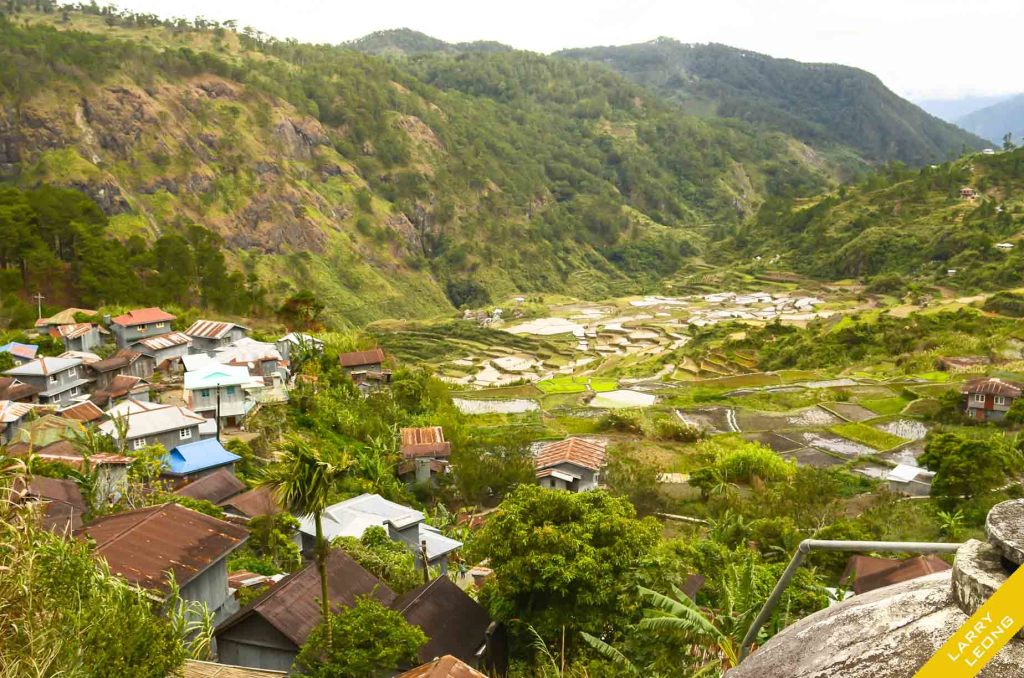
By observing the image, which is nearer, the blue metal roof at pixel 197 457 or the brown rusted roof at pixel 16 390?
the blue metal roof at pixel 197 457

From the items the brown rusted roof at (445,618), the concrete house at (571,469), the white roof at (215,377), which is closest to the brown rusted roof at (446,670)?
the brown rusted roof at (445,618)

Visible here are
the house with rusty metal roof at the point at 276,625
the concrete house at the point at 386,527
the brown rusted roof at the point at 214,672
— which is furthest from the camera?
the concrete house at the point at 386,527

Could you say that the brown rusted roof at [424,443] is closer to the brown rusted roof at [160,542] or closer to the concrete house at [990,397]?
the brown rusted roof at [160,542]

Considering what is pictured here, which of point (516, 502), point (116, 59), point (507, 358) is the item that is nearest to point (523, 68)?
point (116, 59)

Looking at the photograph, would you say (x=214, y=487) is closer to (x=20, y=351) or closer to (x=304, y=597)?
(x=304, y=597)

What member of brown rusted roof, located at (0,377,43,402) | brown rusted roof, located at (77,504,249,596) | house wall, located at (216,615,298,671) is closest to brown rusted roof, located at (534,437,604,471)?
brown rusted roof, located at (77,504,249,596)
